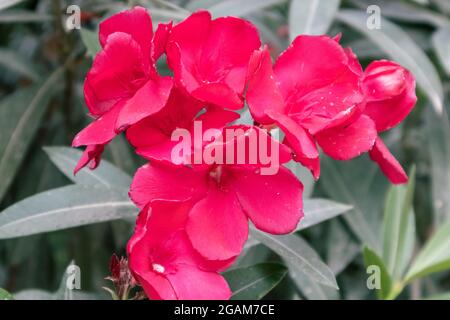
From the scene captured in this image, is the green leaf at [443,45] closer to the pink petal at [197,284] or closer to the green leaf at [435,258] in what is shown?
the green leaf at [435,258]

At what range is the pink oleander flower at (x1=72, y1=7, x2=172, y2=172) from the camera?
2.42 feet

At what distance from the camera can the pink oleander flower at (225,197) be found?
72 cm

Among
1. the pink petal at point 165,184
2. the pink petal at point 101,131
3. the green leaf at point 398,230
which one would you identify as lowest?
the green leaf at point 398,230

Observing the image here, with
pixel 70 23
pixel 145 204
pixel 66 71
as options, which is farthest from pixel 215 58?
pixel 66 71

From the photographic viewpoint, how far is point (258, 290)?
0.95m

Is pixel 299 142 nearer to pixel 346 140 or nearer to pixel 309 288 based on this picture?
pixel 346 140

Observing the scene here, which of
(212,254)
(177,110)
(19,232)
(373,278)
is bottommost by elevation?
(373,278)

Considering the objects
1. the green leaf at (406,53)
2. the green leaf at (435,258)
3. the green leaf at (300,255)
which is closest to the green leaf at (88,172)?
the green leaf at (300,255)

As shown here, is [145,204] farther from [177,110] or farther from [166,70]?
[166,70]

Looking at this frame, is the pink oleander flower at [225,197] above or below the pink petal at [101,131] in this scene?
below

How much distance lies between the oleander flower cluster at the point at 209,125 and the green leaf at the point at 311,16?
42 centimetres

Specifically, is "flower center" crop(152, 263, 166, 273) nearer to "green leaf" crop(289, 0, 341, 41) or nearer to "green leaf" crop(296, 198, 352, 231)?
"green leaf" crop(296, 198, 352, 231)

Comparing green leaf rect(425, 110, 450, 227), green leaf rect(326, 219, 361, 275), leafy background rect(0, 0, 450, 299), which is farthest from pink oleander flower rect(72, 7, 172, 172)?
green leaf rect(425, 110, 450, 227)

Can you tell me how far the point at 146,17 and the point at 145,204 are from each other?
0.22 metres
